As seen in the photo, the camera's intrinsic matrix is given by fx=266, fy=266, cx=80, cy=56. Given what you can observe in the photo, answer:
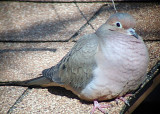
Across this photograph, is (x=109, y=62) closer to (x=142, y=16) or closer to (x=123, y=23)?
(x=123, y=23)

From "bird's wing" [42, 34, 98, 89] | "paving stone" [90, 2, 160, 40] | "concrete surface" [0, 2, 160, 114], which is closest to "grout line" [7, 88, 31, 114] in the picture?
"concrete surface" [0, 2, 160, 114]

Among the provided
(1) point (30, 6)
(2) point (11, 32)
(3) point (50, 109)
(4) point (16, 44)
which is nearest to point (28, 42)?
(4) point (16, 44)

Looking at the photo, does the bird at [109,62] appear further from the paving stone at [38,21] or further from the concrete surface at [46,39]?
the paving stone at [38,21]

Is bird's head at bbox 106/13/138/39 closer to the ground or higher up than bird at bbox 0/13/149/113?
higher up

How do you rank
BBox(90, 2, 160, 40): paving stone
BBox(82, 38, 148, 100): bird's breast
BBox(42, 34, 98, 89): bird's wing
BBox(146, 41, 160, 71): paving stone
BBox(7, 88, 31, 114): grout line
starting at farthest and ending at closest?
BBox(90, 2, 160, 40): paving stone, BBox(146, 41, 160, 71): paving stone, BBox(7, 88, 31, 114): grout line, BBox(42, 34, 98, 89): bird's wing, BBox(82, 38, 148, 100): bird's breast

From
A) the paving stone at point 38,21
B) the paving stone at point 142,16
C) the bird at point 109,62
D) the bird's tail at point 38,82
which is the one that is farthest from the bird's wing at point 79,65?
the paving stone at point 142,16

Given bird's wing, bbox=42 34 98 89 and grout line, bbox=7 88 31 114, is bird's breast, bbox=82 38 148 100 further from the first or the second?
grout line, bbox=7 88 31 114

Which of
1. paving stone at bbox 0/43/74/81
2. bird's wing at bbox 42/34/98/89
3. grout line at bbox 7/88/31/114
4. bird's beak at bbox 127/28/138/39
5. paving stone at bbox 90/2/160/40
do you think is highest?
bird's beak at bbox 127/28/138/39
